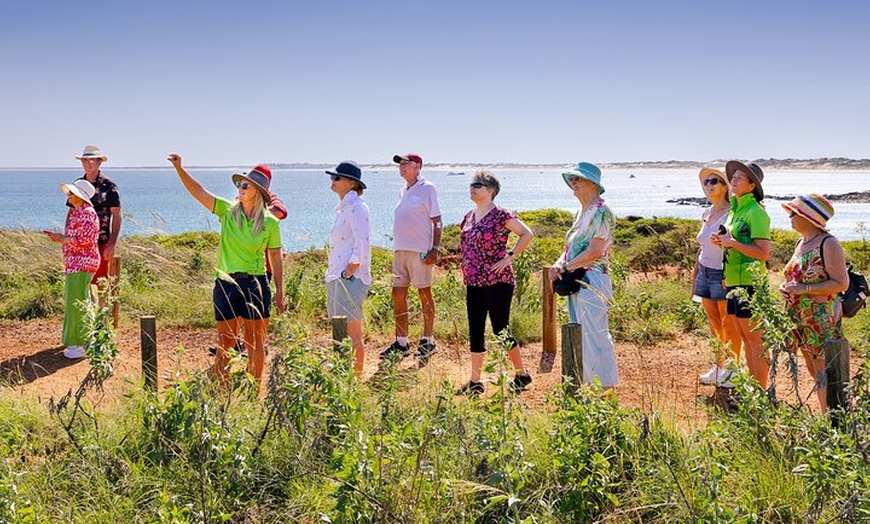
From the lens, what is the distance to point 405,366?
24.2ft

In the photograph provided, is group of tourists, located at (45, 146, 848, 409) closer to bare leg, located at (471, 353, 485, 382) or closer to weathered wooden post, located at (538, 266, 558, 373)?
bare leg, located at (471, 353, 485, 382)

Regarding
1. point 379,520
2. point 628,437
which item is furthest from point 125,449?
point 628,437

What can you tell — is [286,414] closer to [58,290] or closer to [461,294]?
[461,294]

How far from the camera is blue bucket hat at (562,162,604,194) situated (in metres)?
5.32

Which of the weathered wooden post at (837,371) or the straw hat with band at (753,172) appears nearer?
the weathered wooden post at (837,371)

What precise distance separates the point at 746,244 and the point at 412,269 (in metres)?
3.26

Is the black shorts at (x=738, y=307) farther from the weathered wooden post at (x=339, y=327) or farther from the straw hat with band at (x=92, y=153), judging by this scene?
the straw hat with band at (x=92, y=153)

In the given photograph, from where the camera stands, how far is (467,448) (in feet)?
13.0

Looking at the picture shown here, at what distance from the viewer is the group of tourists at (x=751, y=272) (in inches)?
193

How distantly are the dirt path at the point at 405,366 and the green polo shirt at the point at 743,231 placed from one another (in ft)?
2.84

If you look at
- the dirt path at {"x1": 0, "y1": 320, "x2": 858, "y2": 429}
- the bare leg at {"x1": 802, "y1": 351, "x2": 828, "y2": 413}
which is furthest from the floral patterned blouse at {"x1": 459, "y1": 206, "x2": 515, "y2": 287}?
the bare leg at {"x1": 802, "y1": 351, "x2": 828, "y2": 413}

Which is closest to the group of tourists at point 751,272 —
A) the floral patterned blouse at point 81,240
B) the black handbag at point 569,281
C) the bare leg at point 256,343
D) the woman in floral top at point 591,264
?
the woman in floral top at point 591,264

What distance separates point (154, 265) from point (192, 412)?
8.55 meters

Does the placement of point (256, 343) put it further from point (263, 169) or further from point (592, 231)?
point (592, 231)
